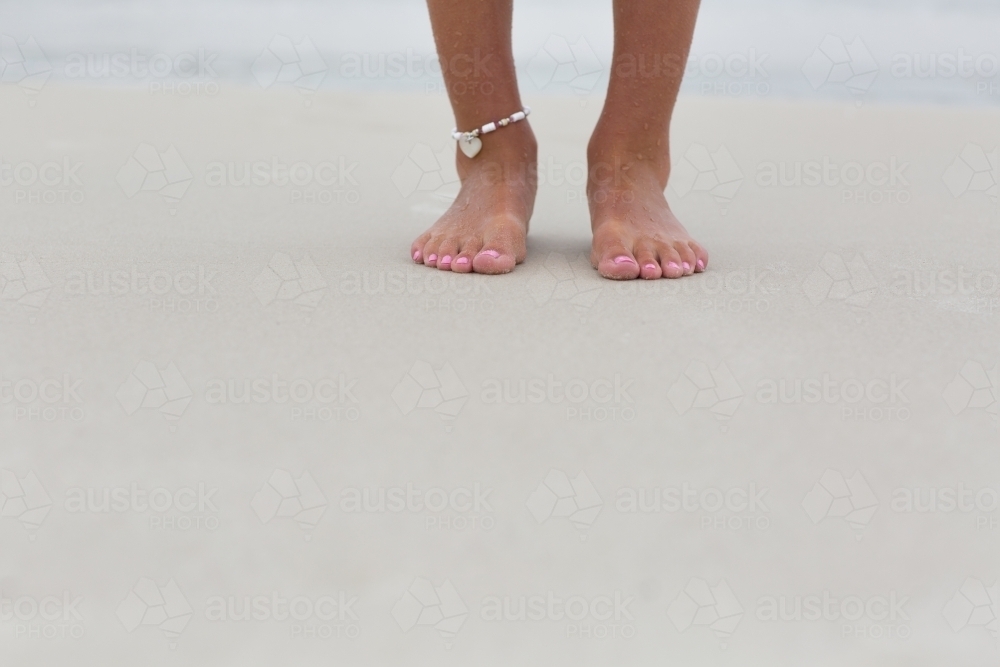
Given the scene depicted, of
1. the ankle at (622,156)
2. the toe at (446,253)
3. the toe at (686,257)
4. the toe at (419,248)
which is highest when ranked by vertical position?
the ankle at (622,156)

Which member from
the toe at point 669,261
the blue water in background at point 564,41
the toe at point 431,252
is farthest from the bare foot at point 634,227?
the blue water in background at point 564,41

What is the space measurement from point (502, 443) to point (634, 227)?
24.5 inches

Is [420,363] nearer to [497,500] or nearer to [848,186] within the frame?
[497,500]

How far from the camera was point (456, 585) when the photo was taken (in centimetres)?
88

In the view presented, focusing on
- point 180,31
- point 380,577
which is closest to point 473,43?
point 380,577

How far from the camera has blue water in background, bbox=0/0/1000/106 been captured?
374 centimetres

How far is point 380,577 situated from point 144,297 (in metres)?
0.66

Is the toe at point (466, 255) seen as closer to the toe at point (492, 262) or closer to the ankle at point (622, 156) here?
the toe at point (492, 262)

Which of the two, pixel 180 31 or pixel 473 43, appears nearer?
pixel 473 43

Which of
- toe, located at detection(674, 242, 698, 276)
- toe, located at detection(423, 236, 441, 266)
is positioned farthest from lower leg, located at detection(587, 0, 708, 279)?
toe, located at detection(423, 236, 441, 266)

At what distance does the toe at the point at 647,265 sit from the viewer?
59.0 inches

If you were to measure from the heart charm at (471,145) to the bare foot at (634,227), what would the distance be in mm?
177

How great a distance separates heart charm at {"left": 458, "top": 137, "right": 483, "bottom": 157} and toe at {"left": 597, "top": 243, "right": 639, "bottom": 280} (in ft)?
1.05

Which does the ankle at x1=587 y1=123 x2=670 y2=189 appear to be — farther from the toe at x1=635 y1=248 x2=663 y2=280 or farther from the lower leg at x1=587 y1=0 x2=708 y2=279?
the toe at x1=635 y1=248 x2=663 y2=280
